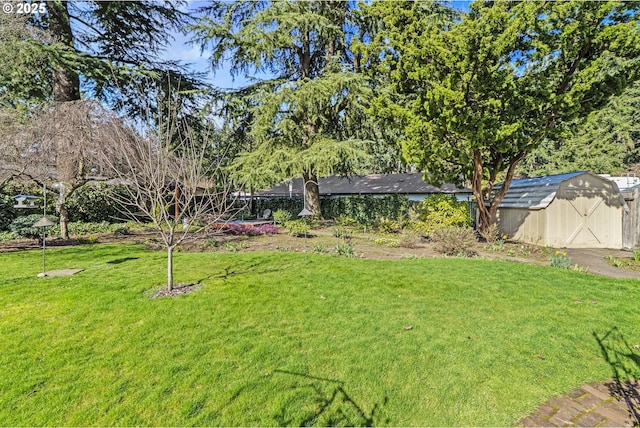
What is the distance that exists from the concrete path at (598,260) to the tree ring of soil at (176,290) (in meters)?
9.57

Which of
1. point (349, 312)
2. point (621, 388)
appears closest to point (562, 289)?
point (621, 388)

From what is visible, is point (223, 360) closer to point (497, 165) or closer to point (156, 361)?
point (156, 361)

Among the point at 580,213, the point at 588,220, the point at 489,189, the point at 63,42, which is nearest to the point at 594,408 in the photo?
the point at 580,213

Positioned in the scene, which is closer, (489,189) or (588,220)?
(588,220)

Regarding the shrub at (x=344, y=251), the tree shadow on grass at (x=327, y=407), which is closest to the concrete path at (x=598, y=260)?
the shrub at (x=344, y=251)

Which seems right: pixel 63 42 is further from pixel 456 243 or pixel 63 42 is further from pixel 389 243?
pixel 456 243

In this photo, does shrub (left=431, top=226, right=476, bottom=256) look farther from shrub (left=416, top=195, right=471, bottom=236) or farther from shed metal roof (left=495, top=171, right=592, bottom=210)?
shed metal roof (left=495, top=171, right=592, bottom=210)

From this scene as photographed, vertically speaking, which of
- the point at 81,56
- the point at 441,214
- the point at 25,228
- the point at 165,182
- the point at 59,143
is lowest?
the point at 25,228

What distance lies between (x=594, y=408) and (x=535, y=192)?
437 inches

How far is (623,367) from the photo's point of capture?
3756 mm

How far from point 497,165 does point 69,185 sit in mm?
16058

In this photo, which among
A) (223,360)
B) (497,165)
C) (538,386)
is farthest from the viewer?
(497,165)

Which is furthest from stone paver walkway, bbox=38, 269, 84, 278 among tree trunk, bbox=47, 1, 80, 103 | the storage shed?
the storage shed

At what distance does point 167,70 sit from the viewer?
46.1 ft
